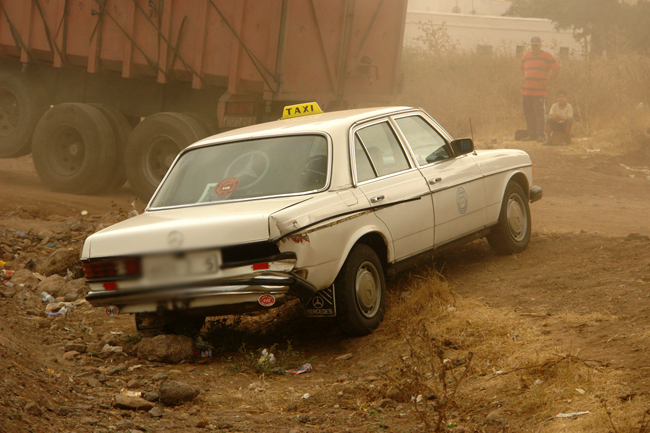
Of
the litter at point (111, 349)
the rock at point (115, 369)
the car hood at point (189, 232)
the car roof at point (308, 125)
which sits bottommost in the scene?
the litter at point (111, 349)

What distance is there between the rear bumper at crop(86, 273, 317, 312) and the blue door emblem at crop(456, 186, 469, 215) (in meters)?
2.08

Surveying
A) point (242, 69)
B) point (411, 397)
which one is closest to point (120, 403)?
point (411, 397)

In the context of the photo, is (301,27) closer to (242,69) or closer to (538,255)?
(242,69)

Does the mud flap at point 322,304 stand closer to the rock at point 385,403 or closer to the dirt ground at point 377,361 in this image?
the dirt ground at point 377,361

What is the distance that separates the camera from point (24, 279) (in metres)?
6.61

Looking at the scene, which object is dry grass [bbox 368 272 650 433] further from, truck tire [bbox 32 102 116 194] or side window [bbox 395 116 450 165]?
truck tire [bbox 32 102 116 194]

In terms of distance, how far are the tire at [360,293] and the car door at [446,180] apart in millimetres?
895

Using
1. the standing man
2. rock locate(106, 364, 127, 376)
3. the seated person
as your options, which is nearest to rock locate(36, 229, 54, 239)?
rock locate(106, 364, 127, 376)

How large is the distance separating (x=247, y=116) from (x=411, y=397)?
6.66m

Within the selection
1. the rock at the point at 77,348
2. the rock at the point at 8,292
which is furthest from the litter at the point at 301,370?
the rock at the point at 8,292

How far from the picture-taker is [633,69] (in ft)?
60.6

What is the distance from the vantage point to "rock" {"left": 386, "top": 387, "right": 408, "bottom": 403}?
3.94 meters

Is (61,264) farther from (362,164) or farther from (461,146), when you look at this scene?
(461,146)

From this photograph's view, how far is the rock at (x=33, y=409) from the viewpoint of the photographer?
3.46 metres
